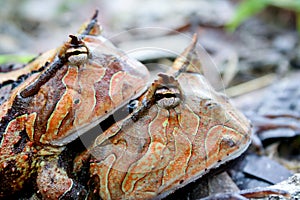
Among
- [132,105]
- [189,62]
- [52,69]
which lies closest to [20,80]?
[52,69]

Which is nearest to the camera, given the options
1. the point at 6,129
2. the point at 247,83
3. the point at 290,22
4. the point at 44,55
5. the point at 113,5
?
the point at 6,129

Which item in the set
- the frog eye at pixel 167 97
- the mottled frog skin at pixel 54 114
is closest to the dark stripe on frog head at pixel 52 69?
the mottled frog skin at pixel 54 114

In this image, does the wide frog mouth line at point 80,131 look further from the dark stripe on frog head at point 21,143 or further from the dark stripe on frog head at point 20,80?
the dark stripe on frog head at point 20,80

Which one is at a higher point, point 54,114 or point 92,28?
point 92,28

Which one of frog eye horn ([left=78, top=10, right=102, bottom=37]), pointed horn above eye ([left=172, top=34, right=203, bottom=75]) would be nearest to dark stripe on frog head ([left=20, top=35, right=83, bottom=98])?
frog eye horn ([left=78, top=10, right=102, bottom=37])

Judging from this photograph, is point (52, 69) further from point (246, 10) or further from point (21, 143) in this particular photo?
point (246, 10)

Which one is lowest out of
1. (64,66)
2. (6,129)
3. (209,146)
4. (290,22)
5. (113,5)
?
(209,146)

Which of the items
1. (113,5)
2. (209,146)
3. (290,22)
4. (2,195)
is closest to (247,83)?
(290,22)

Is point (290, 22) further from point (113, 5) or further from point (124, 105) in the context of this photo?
point (124, 105)

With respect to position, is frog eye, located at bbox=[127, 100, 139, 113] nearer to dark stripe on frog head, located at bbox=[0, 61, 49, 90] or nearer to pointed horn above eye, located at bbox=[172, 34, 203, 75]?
pointed horn above eye, located at bbox=[172, 34, 203, 75]
